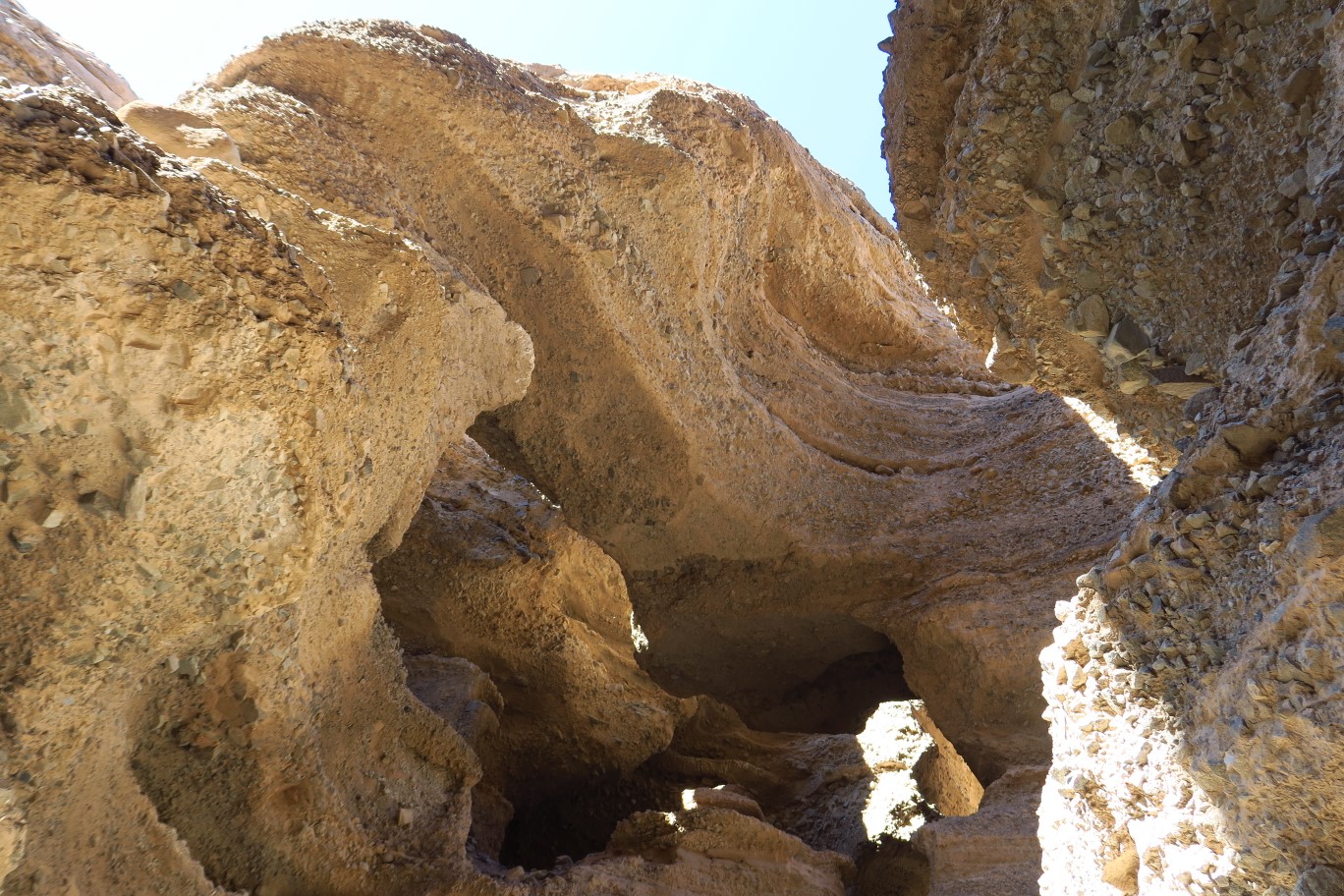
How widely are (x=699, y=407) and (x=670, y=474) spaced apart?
0.31m

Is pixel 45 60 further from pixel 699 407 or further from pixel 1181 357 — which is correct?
pixel 1181 357

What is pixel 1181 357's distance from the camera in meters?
2.56

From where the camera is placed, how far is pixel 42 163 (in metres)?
1.47

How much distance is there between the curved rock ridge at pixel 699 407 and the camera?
3.50 meters

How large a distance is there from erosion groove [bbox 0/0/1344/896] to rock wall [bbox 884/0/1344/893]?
0.04 feet

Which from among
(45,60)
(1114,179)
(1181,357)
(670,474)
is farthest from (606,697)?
(45,60)

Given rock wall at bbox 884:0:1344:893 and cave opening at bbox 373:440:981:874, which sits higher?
rock wall at bbox 884:0:1344:893

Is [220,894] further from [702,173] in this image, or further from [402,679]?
[702,173]

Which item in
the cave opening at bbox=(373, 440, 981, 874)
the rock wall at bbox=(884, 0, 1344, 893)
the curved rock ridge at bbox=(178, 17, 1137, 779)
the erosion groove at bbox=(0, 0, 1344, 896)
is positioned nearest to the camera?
the rock wall at bbox=(884, 0, 1344, 893)

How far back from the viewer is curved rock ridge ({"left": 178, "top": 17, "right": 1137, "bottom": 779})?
350cm

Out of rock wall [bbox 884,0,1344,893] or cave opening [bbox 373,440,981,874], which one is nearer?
rock wall [bbox 884,0,1344,893]

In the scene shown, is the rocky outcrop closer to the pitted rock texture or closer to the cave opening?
the cave opening

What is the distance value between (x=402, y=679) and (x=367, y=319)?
1144 millimetres

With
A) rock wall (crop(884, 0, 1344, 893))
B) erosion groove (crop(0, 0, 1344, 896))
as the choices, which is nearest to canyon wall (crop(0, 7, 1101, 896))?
erosion groove (crop(0, 0, 1344, 896))
